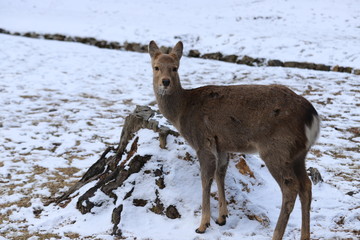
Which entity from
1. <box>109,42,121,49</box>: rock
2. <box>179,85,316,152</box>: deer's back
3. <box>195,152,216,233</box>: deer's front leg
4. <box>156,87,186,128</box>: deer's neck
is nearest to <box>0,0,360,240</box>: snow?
<box>195,152,216,233</box>: deer's front leg

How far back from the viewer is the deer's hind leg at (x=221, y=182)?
5.75 meters

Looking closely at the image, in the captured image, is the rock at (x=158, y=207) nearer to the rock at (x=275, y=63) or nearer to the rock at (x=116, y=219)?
the rock at (x=116, y=219)

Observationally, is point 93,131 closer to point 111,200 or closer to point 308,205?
point 111,200

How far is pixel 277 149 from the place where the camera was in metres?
5.03

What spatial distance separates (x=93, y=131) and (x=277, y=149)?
6574 mm

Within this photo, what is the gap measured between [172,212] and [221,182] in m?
0.79

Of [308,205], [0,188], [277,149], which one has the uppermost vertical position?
[277,149]

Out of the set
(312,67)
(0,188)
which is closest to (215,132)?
(0,188)

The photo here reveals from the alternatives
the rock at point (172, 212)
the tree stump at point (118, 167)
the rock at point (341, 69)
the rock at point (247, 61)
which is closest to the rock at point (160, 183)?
the tree stump at point (118, 167)

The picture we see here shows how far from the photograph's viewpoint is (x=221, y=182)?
5844 mm

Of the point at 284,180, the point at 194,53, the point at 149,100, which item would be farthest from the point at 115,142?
the point at 194,53

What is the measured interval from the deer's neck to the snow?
596 millimetres

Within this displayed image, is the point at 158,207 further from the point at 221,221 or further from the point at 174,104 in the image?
the point at 174,104

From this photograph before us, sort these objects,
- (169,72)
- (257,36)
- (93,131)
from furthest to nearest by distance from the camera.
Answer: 1. (257,36)
2. (93,131)
3. (169,72)
